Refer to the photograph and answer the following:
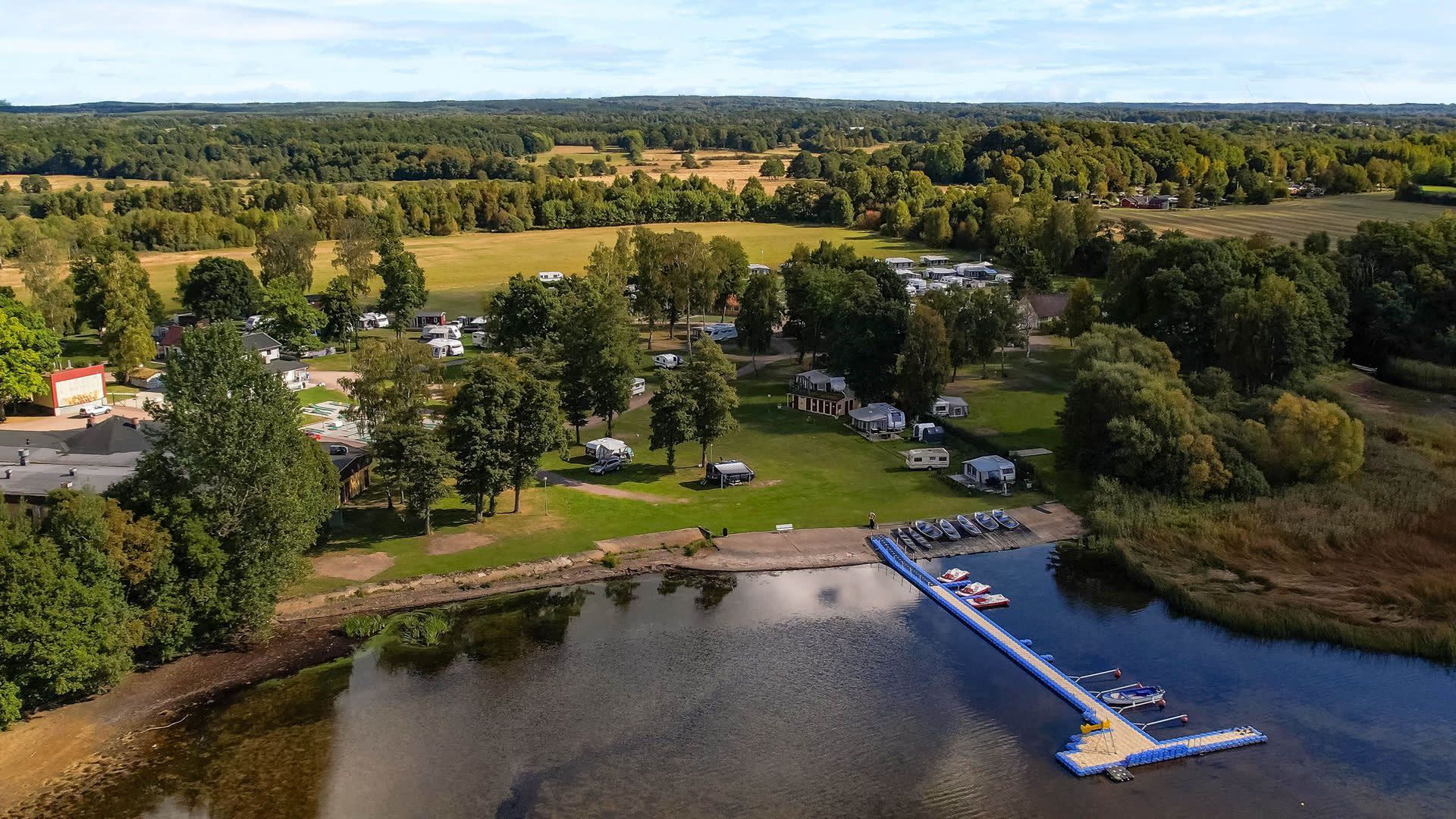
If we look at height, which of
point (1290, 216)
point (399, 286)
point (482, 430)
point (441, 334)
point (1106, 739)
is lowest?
point (1106, 739)

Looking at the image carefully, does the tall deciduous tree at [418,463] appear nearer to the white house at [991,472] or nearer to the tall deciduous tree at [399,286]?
the white house at [991,472]

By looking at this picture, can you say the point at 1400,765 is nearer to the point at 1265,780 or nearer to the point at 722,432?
the point at 1265,780

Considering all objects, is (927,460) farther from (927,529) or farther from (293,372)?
(293,372)

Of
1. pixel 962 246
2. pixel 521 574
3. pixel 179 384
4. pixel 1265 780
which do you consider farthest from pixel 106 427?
pixel 962 246

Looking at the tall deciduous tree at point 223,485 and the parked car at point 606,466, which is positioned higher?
the tall deciduous tree at point 223,485

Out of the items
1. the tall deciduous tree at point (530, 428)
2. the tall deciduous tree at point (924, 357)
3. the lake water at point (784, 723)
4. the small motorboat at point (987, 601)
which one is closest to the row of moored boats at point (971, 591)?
the small motorboat at point (987, 601)

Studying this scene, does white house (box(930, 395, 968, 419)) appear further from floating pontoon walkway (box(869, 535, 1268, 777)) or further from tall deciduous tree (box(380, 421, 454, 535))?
tall deciduous tree (box(380, 421, 454, 535))

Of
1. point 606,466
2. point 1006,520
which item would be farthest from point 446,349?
point 1006,520

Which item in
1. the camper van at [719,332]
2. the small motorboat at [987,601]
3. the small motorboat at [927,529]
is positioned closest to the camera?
the small motorboat at [987,601]
